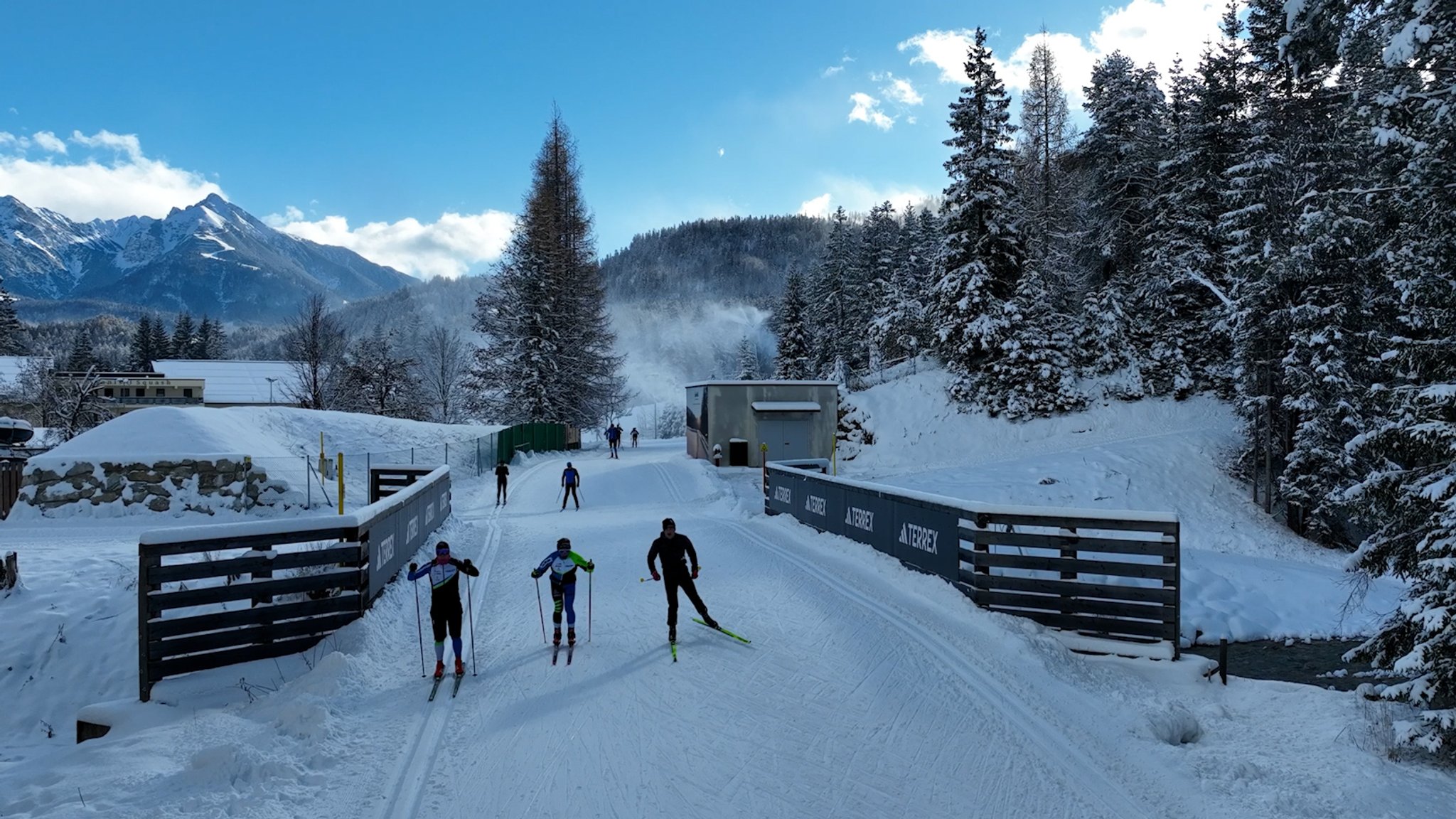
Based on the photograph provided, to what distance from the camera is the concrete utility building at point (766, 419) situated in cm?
3325

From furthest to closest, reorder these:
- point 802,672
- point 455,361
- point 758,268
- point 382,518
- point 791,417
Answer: point 758,268 → point 455,361 → point 791,417 → point 382,518 → point 802,672

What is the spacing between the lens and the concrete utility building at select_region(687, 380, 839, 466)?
3325 centimetres

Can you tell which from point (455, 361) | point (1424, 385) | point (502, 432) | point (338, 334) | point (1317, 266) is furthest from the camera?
point (455, 361)

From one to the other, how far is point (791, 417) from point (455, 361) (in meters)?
43.1

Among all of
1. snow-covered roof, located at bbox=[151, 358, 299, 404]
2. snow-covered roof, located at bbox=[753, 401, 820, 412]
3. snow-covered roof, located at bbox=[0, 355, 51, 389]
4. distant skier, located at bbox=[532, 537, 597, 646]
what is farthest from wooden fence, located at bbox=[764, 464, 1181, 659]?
snow-covered roof, located at bbox=[151, 358, 299, 404]

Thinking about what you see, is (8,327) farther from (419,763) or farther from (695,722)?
(695,722)

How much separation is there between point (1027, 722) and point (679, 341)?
15895 cm

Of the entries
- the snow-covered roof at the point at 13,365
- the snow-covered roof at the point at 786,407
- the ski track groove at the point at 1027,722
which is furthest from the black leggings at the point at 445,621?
the snow-covered roof at the point at 13,365

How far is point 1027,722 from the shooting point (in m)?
6.76

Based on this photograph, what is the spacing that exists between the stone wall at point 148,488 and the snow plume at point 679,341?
10907 cm

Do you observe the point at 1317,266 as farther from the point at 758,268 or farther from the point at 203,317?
the point at 758,268

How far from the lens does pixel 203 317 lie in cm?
9675

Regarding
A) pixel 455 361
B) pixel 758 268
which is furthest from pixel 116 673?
pixel 758 268

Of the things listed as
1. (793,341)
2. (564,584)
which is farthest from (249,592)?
(793,341)
